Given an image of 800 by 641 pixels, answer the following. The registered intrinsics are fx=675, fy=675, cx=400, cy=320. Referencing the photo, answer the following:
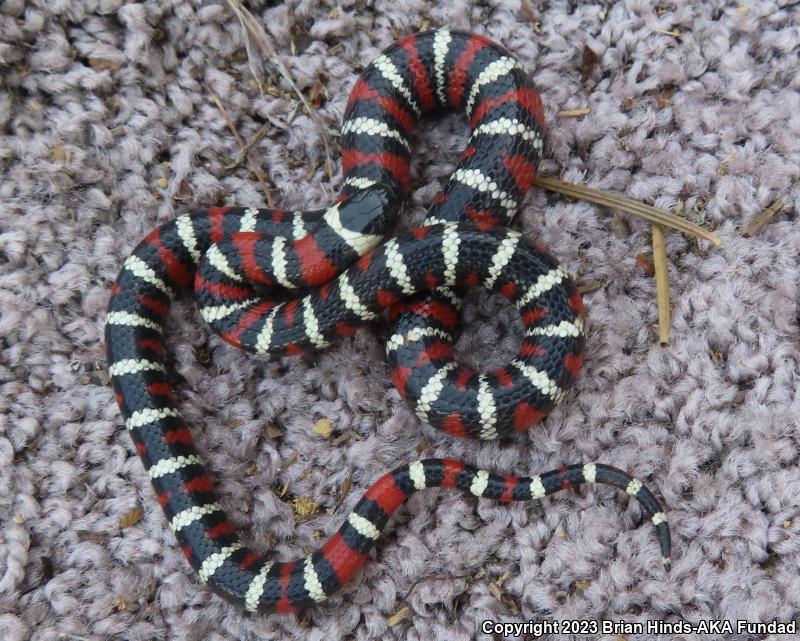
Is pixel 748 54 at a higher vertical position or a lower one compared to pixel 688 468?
higher

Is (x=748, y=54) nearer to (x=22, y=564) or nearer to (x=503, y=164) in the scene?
(x=503, y=164)

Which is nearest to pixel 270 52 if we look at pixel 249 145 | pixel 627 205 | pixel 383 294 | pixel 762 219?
pixel 249 145

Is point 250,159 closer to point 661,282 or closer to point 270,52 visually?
point 270,52

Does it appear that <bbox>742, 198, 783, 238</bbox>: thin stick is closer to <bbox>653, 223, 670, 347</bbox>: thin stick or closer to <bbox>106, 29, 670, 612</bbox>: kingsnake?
<bbox>653, 223, 670, 347</bbox>: thin stick

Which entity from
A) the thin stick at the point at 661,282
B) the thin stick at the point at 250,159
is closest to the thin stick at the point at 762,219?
the thin stick at the point at 661,282

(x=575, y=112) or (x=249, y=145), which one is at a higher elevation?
(x=575, y=112)

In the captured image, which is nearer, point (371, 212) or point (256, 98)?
point (371, 212)

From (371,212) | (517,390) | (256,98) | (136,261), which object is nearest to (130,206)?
(136,261)
